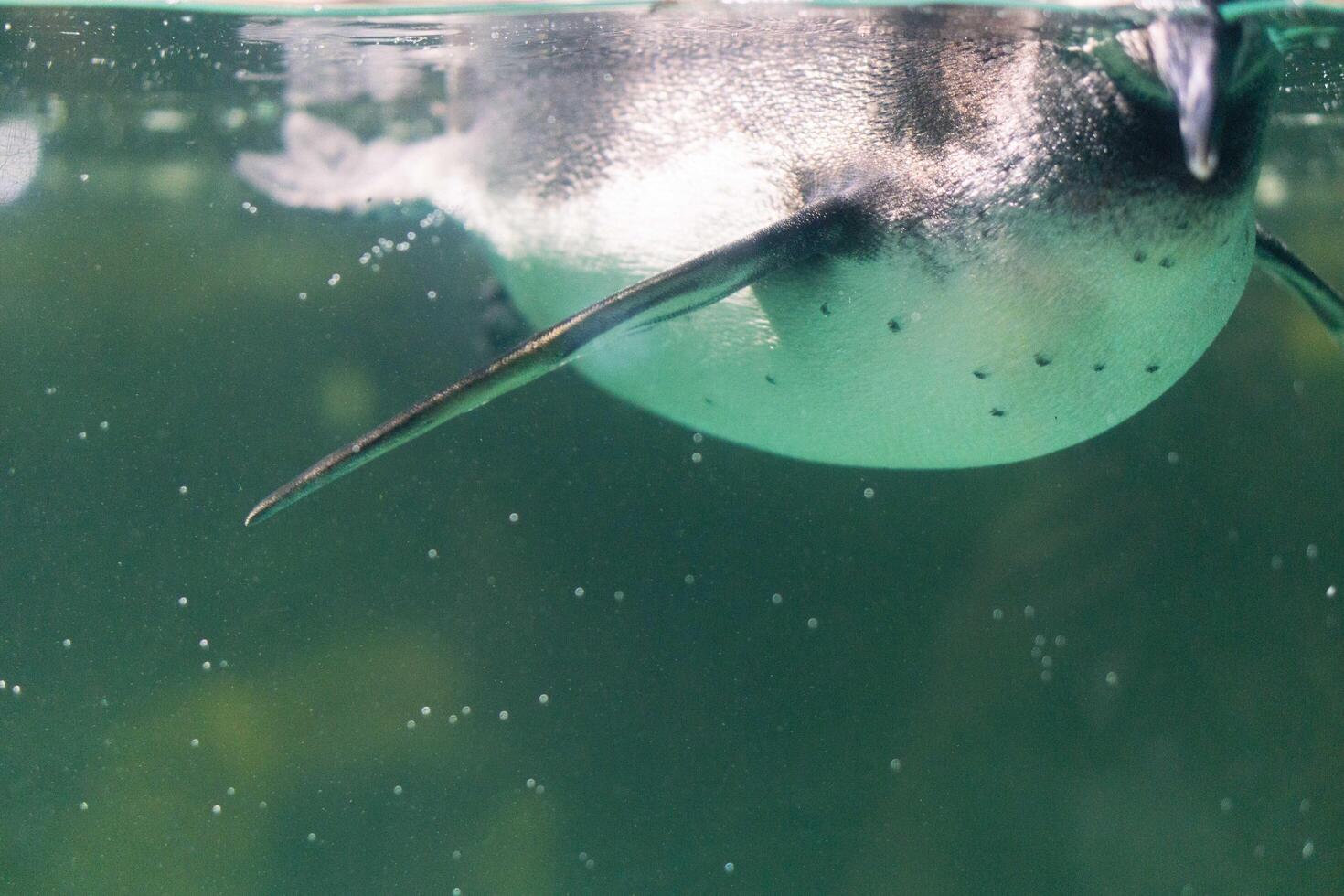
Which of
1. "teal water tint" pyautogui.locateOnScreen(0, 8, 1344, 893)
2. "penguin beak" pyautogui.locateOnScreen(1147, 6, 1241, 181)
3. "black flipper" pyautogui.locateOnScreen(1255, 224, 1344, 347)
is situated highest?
"penguin beak" pyautogui.locateOnScreen(1147, 6, 1241, 181)

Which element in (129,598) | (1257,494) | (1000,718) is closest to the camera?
(129,598)

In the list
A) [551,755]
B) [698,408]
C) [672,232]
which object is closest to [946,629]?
[551,755]

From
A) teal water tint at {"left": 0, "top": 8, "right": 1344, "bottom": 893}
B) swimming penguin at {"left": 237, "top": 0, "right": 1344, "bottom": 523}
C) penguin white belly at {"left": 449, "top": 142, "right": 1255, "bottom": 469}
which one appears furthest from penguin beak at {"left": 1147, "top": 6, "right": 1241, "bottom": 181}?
teal water tint at {"left": 0, "top": 8, "right": 1344, "bottom": 893}

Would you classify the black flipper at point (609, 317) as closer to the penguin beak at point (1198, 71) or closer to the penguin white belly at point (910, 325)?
the penguin white belly at point (910, 325)

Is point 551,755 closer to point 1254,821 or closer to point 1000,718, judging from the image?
point 1000,718

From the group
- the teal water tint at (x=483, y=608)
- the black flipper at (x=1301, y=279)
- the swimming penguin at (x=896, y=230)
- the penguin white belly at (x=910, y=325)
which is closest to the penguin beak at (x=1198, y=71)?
the swimming penguin at (x=896, y=230)

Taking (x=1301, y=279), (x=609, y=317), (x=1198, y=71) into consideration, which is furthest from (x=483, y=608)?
(x=1198, y=71)

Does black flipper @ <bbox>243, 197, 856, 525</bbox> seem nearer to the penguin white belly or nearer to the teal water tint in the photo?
the penguin white belly
